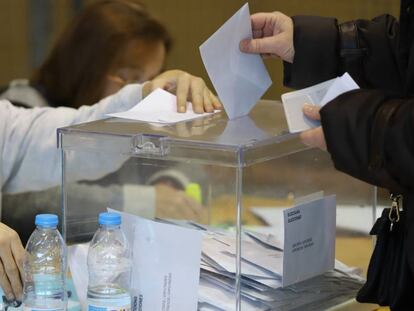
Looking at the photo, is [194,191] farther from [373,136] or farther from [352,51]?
[373,136]

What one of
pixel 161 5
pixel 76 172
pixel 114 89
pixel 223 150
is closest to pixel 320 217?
pixel 223 150

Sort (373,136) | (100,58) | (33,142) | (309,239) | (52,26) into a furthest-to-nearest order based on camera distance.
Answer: (52,26), (100,58), (33,142), (309,239), (373,136)

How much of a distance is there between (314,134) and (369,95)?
0.38 feet

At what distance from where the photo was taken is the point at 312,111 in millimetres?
1514

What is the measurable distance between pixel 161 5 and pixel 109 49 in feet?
6.14

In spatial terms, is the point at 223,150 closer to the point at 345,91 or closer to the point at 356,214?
the point at 345,91


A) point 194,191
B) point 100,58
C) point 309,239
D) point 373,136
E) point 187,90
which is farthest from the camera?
point 100,58

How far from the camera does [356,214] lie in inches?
82.4

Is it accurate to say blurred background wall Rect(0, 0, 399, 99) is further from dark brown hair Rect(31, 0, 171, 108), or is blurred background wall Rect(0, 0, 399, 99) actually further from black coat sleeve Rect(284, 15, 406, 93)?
black coat sleeve Rect(284, 15, 406, 93)

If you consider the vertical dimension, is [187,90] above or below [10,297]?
above

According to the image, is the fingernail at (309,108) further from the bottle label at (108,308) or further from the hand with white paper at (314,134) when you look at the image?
the bottle label at (108,308)

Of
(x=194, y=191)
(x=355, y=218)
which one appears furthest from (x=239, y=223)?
(x=194, y=191)

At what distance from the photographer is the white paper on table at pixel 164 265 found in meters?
1.58

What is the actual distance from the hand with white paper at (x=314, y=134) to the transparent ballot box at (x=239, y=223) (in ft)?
0.40
